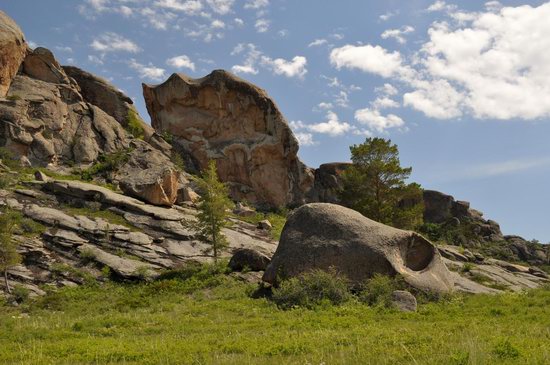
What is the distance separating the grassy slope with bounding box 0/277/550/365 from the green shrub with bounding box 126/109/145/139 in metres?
39.1

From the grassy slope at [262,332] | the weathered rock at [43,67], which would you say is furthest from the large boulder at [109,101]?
the grassy slope at [262,332]

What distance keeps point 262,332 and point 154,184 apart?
3118 centimetres

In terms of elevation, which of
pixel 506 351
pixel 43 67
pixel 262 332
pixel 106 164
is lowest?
pixel 262 332

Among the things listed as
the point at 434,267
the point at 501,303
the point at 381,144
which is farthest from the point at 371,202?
the point at 501,303

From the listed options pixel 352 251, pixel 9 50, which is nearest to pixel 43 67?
pixel 9 50

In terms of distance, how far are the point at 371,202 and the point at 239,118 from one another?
3353 cm

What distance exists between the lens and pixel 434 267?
26.2 metres

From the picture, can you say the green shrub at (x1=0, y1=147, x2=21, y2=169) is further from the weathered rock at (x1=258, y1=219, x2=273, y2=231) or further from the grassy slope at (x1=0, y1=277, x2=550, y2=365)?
the grassy slope at (x1=0, y1=277, x2=550, y2=365)

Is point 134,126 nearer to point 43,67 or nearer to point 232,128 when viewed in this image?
point 43,67

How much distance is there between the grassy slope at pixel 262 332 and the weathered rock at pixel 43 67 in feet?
137

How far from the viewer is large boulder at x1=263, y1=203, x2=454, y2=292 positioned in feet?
80.3

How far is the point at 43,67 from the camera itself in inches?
2388

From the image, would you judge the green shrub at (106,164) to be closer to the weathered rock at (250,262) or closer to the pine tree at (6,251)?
the pine tree at (6,251)

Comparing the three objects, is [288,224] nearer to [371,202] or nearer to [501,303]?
[501,303]
